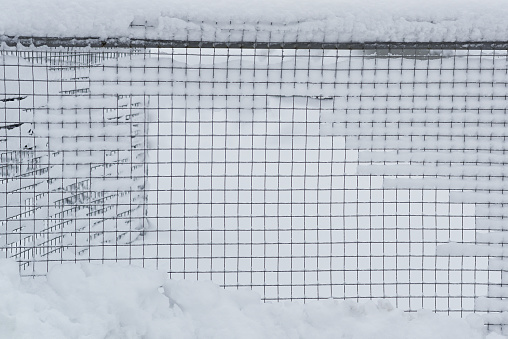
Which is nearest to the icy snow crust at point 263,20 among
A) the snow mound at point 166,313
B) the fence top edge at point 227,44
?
the fence top edge at point 227,44

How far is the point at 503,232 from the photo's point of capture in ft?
12.7

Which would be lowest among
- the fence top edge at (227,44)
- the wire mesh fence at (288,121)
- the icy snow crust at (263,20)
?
the wire mesh fence at (288,121)

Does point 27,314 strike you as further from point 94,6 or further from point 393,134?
point 393,134

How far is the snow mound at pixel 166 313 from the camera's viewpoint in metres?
3.25

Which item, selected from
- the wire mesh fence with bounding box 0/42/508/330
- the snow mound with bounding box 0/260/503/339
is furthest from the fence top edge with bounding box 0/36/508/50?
the snow mound with bounding box 0/260/503/339

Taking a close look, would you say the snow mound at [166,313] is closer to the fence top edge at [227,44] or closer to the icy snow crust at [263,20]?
the fence top edge at [227,44]

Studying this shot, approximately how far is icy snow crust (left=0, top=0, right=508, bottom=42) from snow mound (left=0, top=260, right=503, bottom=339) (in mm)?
1350

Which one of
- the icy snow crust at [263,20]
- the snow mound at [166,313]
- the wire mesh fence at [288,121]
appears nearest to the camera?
the snow mound at [166,313]

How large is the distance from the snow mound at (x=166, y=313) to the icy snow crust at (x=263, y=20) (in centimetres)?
135

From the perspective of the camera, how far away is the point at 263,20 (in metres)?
3.61

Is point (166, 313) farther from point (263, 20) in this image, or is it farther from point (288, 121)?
point (263, 20)

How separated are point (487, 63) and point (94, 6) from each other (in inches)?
91.8

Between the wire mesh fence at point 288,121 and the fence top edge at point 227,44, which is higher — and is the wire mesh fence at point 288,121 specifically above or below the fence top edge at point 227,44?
below

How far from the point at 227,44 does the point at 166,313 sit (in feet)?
5.15
